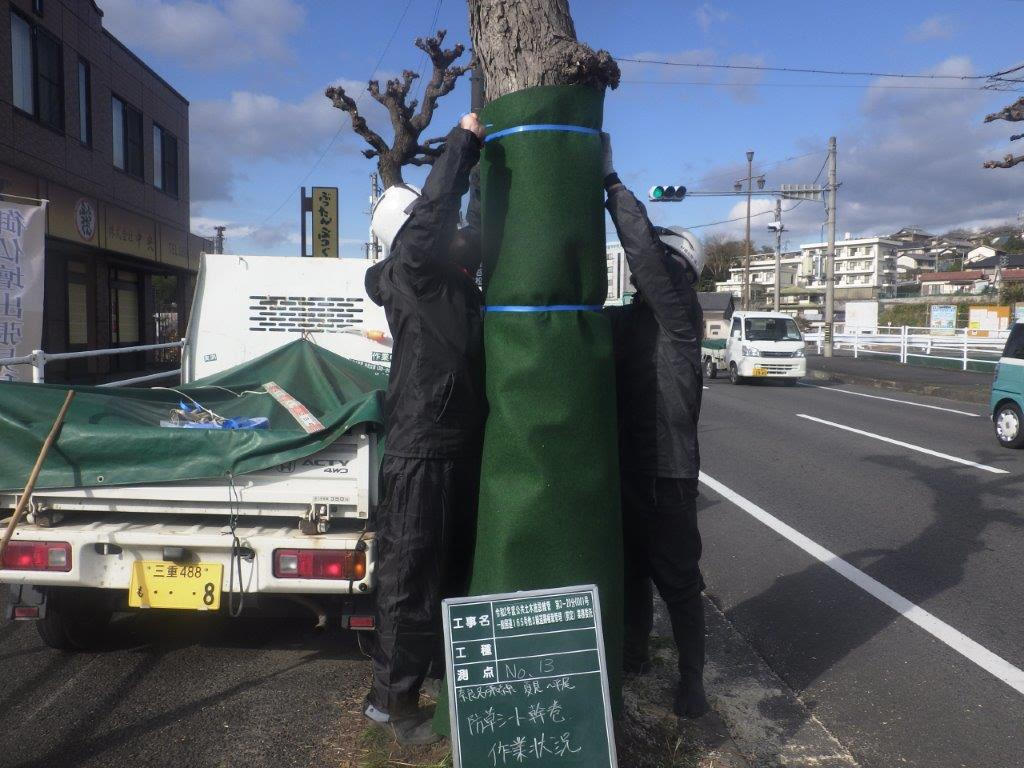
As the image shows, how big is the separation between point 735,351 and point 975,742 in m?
19.8

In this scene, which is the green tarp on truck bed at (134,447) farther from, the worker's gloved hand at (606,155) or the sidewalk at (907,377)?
the sidewalk at (907,377)

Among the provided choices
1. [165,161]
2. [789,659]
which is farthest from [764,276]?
[789,659]

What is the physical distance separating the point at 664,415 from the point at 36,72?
57.8 feet

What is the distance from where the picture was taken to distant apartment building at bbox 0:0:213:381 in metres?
16.3

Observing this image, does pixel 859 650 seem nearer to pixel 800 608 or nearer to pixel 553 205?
pixel 800 608

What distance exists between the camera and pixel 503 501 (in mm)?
2943

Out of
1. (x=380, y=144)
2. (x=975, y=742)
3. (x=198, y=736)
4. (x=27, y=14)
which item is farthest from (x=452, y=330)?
(x=27, y=14)

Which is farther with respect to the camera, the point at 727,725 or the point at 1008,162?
the point at 1008,162

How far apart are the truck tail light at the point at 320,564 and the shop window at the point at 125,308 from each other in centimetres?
2052

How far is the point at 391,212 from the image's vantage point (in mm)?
3934

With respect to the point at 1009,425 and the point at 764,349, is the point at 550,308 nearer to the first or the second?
the point at 1009,425

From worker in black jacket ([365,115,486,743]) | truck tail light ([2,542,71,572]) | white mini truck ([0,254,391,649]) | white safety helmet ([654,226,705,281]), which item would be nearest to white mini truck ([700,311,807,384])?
white safety helmet ([654,226,705,281])

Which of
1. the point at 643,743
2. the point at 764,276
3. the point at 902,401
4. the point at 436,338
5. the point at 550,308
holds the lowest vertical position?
the point at 643,743

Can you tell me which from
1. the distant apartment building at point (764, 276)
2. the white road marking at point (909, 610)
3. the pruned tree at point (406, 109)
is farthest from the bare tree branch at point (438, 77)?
the distant apartment building at point (764, 276)
